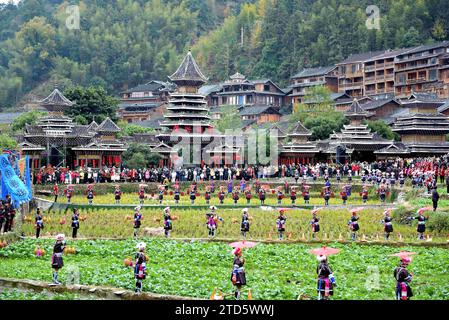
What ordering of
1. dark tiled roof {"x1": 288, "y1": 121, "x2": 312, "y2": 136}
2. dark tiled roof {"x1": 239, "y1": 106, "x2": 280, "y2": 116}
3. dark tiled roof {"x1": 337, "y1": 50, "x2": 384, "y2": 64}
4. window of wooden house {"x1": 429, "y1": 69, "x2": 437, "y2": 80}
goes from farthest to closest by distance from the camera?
dark tiled roof {"x1": 337, "y1": 50, "x2": 384, "y2": 64} → dark tiled roof {"x1": 239, "y1": 106, "x2": 280, "y2": 116} → window of wooden house {"x1": 429, "y1": 69, "x2": 437, "y2": 80} → dark tiled roof {"x1": 288, "y1": 121, "x2": 312, "y2": 136}

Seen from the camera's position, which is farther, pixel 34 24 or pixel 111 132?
pixel 34 24

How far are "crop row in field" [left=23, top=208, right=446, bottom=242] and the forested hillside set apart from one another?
6366cm

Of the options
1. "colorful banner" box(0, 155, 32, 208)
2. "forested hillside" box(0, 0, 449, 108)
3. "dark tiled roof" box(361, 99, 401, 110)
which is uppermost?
"forested hillside" box(0, 0, 449, 108)

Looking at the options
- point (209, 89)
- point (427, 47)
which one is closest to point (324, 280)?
point (427, 47)

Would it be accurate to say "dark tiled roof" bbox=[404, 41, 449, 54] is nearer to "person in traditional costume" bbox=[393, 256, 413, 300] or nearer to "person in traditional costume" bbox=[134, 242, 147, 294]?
"person in traditional costume" bbox=[393, 256, 413, 300]

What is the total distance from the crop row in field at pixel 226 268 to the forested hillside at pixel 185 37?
73665 millimetres

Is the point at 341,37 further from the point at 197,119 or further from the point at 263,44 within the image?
the point at 197,119

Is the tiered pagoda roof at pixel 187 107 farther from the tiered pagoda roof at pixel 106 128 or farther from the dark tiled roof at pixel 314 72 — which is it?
the dark tiled roof at pixel 314 72

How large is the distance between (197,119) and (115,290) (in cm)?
5158

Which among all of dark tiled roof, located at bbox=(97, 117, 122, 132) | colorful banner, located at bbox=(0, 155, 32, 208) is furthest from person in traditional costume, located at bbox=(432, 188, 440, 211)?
dark tiled roof, located at bbox=(97, 117, 122, 132)

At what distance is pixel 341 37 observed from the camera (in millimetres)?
102438

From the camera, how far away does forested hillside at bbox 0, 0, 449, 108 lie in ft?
331

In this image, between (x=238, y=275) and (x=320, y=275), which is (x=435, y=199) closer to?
(x=320, y=275)
